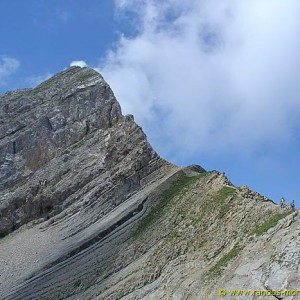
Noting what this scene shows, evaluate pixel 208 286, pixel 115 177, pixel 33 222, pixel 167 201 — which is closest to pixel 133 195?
pixel 115 177

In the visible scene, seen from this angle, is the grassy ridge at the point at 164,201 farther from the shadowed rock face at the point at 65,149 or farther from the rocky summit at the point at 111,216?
the shadowed rock face at the point at 65,149

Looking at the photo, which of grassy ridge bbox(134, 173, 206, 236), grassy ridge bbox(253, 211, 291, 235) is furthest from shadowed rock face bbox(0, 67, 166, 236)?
grassy ridge bbox(253, 211, 291, 235)

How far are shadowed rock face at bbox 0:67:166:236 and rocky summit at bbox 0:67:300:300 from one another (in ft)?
0.68

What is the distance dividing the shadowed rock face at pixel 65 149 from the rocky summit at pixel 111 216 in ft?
0.68

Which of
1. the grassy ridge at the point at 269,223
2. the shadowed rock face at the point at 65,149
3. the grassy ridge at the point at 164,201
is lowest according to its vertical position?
the grassy ridge at the point at 269,223

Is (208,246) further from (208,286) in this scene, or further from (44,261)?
(44,261)

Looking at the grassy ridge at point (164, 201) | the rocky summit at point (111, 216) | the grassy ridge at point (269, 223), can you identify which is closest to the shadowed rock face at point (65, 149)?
the rocky summit at point (111, 216)

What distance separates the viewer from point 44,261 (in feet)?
231

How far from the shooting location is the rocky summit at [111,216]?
46.9m

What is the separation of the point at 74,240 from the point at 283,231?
1289 inches

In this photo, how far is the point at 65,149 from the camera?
9931 cm

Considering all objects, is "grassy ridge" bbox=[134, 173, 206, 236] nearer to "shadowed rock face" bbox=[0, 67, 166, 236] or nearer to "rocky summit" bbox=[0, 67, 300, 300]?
"rocky summit" bbox=[0, 67, 300, 300]

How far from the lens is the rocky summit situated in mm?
46875

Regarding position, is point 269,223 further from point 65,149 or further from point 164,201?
point 65,149
